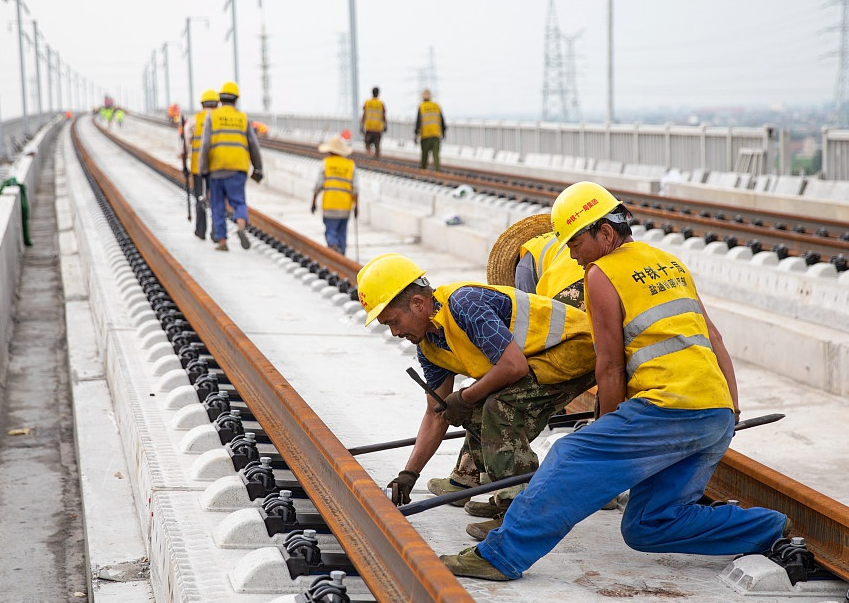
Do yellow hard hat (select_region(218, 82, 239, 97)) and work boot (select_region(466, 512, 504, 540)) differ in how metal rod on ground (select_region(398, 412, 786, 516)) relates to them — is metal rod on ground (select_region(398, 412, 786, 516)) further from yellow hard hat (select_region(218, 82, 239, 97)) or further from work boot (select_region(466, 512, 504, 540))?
yellow hard hat (select_region(218, 82, 239, 97))

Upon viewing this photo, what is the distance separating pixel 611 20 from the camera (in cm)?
2809

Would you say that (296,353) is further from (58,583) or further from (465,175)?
(465,175)

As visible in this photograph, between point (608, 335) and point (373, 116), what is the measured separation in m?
25.2

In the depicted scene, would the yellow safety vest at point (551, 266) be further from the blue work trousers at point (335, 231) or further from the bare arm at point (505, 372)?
the blue work trousers at point (335, 231)

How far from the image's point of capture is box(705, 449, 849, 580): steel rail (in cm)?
423

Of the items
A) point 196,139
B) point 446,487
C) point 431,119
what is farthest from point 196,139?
point 446,487

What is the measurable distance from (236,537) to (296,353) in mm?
4007

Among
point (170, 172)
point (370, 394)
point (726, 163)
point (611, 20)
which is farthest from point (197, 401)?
point (611, 20)

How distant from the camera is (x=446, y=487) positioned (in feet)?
17.0

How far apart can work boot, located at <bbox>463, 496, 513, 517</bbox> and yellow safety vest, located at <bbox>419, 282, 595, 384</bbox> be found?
1.83 feet

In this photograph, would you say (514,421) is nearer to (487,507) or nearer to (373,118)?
(487,507)

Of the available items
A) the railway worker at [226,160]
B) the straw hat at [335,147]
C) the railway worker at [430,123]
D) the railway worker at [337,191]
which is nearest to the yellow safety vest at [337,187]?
the railway worker at [337,191]

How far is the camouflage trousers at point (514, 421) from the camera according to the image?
463cm

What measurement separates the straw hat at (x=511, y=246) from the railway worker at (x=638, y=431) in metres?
1.84
